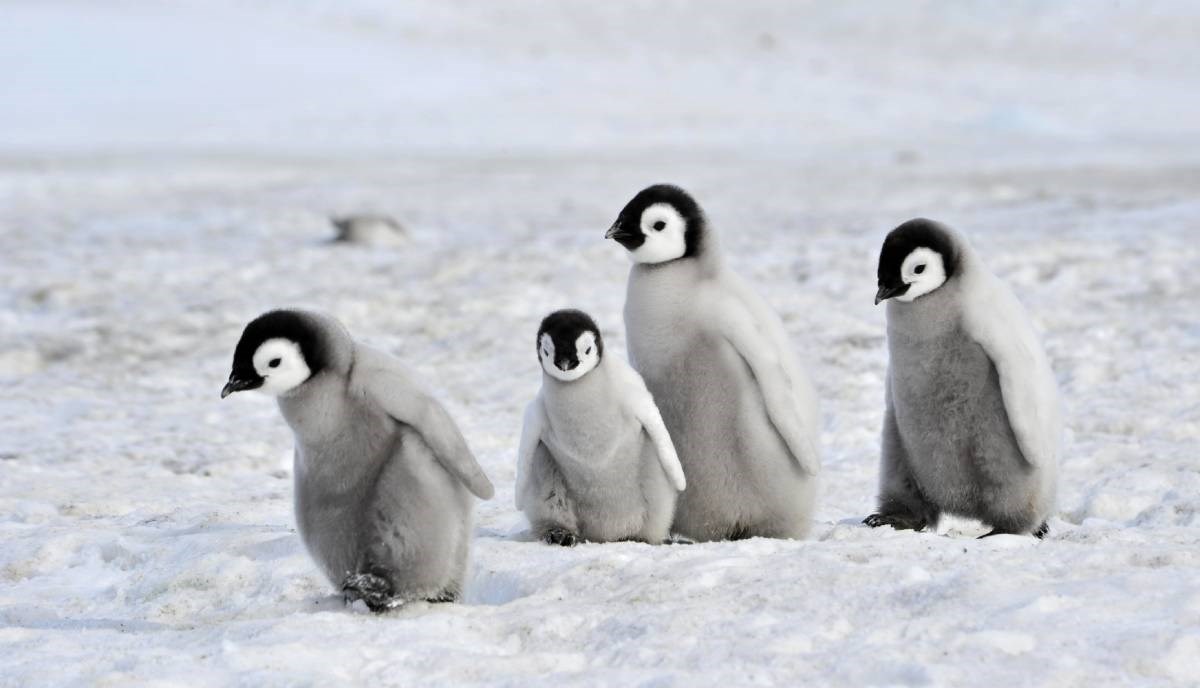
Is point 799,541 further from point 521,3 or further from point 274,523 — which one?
point 521,3

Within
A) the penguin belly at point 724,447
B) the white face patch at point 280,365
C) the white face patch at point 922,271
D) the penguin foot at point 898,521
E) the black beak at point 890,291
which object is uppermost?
the white face patch at point 922,271

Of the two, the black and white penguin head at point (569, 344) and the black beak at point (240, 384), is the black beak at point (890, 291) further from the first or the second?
the black beak at point (240, 384)

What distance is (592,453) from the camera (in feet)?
11.8

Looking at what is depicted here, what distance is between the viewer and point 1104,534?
361 centimetres

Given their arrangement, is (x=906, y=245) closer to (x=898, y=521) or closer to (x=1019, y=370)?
(x=1019, y=370)

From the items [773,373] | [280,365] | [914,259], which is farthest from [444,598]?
[914,259]

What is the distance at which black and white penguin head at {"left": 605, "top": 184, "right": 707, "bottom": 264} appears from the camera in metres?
3.76

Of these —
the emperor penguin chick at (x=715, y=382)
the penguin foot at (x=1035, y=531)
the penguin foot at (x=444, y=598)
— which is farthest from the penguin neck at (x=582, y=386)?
the penguin foot at (x=1035, y=531)

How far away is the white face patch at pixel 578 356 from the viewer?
341cm

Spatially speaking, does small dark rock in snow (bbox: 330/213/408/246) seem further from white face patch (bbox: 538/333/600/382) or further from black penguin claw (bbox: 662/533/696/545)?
white face patch (bbox: 538/333/600/382)

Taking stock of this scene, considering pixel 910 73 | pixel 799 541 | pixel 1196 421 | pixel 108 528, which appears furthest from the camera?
pixel 910 73

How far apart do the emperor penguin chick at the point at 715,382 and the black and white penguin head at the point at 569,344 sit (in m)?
0.37

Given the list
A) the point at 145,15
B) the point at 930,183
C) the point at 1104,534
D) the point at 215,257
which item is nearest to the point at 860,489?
the point at 1104,534

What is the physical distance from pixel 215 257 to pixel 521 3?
27281 mm
